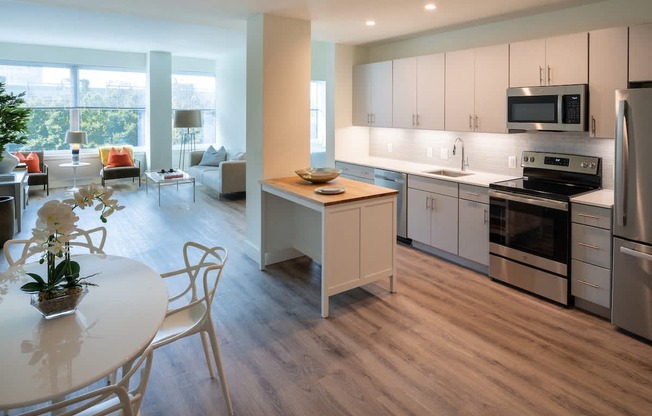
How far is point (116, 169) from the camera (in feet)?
28.1

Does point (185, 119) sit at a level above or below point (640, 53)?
above

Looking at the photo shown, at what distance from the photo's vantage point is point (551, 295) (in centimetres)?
360

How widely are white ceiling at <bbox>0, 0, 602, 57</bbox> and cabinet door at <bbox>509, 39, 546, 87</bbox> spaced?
1.14ft

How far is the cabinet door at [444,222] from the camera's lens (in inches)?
177

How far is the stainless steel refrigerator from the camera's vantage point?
2873 millimetres

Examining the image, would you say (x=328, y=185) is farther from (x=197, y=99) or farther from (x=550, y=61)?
(x=197, y=99)

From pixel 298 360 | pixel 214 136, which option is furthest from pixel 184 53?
pixel 298 360

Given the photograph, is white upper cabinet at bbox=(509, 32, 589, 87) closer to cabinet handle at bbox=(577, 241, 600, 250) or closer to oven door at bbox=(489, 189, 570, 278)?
oven door at bbox=(489, 189, 570, 278)

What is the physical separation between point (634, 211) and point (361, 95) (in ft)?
12.4

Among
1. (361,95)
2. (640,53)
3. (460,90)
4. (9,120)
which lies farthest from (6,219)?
(640,53)

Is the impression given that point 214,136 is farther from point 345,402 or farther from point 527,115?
point 345,402

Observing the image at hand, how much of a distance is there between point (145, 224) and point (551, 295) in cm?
500

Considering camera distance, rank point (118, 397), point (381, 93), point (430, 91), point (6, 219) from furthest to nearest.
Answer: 1. point (381, 93)
2. point (6, 219)
3. point (430, 91)
4. point (118, 397)

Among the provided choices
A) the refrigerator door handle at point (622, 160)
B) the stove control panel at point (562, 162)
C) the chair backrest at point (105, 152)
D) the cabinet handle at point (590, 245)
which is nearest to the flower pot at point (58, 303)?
the refrigerator door handle at point (622, 160)
